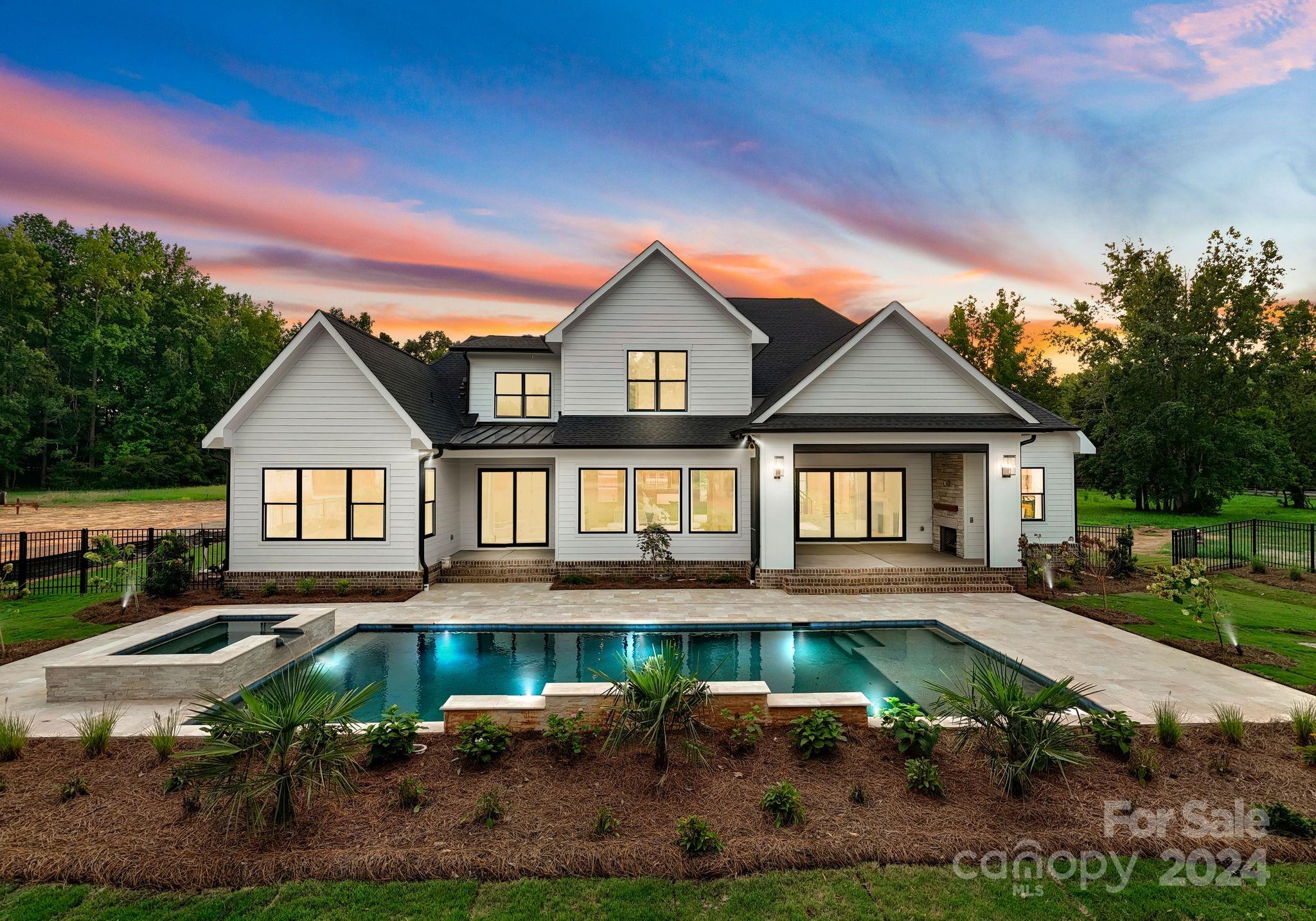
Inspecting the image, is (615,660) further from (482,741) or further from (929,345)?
(929,345)

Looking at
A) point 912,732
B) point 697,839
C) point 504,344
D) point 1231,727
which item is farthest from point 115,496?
point 1231,727

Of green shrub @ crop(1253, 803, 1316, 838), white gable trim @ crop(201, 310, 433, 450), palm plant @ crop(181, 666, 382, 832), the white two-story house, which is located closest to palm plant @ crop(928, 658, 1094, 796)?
green shrub @ crop(1253, 803, 1316, 838)

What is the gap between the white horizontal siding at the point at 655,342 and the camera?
1527 centimetres

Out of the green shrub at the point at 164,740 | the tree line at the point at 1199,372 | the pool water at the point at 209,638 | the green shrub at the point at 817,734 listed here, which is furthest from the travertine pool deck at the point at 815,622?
the tree line at the point at 1199,372

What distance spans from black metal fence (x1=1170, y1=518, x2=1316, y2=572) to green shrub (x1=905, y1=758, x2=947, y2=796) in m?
13.4

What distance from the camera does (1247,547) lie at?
17.8m

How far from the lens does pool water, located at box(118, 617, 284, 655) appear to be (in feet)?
27.7

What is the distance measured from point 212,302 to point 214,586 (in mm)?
53189

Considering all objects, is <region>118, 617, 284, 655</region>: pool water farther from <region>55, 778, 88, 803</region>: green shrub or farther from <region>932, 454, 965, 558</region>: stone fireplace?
<region>932, 454, 965, 558</region>: stone fireplace

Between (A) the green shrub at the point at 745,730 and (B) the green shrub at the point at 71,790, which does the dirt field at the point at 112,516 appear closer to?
(B) the green shrub at the point at 71,790

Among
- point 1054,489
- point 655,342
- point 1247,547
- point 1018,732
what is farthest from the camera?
point 1247,547

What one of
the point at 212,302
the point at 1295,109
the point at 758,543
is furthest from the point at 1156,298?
the point at 212,302

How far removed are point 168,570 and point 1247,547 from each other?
31225 millimetres

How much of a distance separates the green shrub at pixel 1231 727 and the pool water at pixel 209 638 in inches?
477
